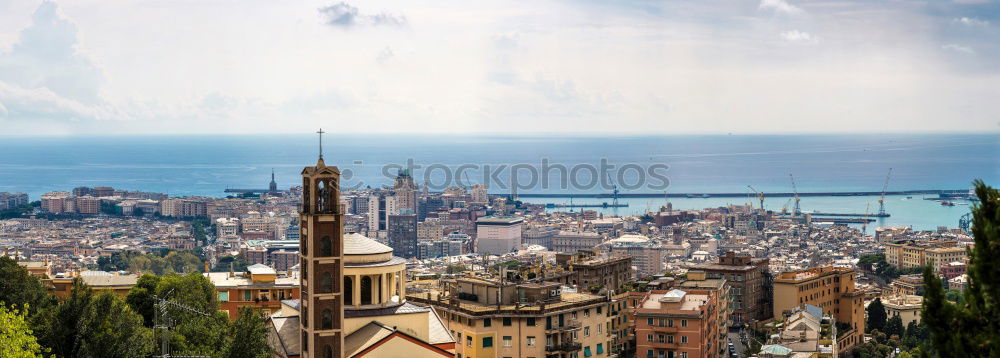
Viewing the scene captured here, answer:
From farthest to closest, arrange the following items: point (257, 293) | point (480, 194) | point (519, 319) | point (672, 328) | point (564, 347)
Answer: point (480, 194) < point (257, 293) < point (672, 328) < point (564, 347) < point (519, 319)

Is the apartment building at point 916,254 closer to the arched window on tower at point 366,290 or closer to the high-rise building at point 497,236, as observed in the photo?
the high-rise building at point 497,236

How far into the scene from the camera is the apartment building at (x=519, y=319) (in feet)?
76.0

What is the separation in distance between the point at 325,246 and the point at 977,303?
10.1 meters

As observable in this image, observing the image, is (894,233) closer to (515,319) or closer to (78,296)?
(515,319)

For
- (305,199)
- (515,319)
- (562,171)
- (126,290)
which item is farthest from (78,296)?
(562,171)

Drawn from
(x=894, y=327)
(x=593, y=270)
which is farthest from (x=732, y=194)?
(x=593, y=270)

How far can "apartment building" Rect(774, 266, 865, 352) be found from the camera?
35.7 meters

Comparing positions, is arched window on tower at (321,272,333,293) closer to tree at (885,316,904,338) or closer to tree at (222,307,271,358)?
tree at (222,307,271,358)

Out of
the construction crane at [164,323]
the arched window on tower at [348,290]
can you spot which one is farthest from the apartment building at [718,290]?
the construction crane at [164,323]

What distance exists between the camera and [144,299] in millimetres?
24531

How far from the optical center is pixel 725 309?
31062mm

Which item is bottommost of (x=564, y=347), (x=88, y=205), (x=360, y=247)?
(x=564, y=347)

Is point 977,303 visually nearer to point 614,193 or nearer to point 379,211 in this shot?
point 379,211

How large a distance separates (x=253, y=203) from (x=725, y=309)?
8718 cm
